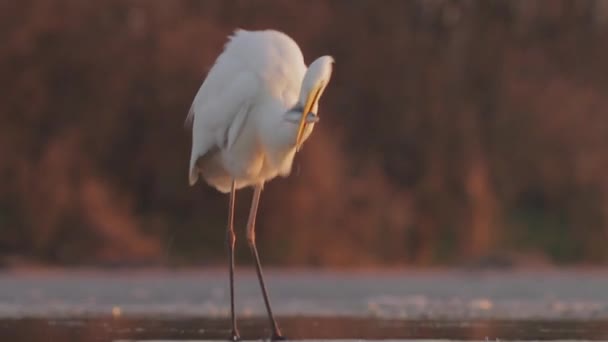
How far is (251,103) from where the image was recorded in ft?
35.0

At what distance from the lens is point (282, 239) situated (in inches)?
800

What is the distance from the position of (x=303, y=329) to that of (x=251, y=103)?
4.78 ft

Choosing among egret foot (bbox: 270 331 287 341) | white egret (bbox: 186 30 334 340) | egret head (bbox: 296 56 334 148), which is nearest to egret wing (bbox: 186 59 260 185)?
white egret (bbox: 186 30 334 340)

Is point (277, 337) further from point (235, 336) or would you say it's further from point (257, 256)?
point (257, 256)

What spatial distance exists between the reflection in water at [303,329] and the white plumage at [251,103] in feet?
3.38

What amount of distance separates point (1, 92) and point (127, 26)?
6.17 feet

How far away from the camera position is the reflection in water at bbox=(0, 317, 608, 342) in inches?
387

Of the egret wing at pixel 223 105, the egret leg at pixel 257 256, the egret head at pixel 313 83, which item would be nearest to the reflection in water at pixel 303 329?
the egret leg at pixel 257 256

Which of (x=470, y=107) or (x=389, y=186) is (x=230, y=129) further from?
(x=470, y=107)

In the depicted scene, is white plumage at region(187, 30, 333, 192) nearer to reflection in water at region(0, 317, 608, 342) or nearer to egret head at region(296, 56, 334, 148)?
egret head at region(296, 56, 334, 148)

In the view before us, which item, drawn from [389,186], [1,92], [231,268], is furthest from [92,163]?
[231,268]

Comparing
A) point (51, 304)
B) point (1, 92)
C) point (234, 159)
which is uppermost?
point (1, 92)

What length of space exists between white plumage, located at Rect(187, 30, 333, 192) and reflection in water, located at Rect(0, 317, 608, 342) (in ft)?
3.38

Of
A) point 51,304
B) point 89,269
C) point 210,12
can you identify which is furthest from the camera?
point 210,12
